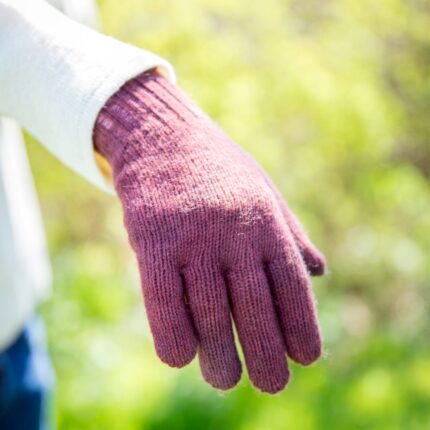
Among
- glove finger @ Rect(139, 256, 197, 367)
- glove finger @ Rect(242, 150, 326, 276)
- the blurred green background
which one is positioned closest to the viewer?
glove finger @ Rect(139, 256, 197, 367)

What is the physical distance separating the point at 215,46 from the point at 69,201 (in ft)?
3.75

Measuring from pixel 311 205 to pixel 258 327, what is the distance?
85.4 inches

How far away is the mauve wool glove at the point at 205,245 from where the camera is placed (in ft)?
2.74

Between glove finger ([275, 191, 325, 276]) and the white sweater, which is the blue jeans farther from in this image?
glove finger ([275, 191, 325, 276])

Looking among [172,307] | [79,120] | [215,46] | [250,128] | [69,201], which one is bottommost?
[69,201]

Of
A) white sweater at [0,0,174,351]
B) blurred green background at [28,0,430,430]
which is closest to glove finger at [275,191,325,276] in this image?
white sweater at [0,0,174,351]

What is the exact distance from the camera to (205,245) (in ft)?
2.77

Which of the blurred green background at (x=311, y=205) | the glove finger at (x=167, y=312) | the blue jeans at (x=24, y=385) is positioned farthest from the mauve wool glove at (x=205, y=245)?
the blurred green background at (x=311, y=205)

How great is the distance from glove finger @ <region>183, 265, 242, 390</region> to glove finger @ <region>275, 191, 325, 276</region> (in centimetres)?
15

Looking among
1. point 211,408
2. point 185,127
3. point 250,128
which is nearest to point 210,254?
point 185,127

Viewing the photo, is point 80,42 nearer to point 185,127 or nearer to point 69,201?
point 185,127

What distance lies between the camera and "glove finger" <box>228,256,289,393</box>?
2.79ft

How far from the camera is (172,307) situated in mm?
829

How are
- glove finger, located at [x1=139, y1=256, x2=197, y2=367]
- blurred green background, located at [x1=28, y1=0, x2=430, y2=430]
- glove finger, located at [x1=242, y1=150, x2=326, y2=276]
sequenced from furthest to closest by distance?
blurred green background, located at [x1=28, y1=0, x2=430, y2=430]
glove finger, located at [x1=242, y1=150, x2=326, y2=276]
glove finger, located at [x1=139, y1=256, x2=197, y2=367]
